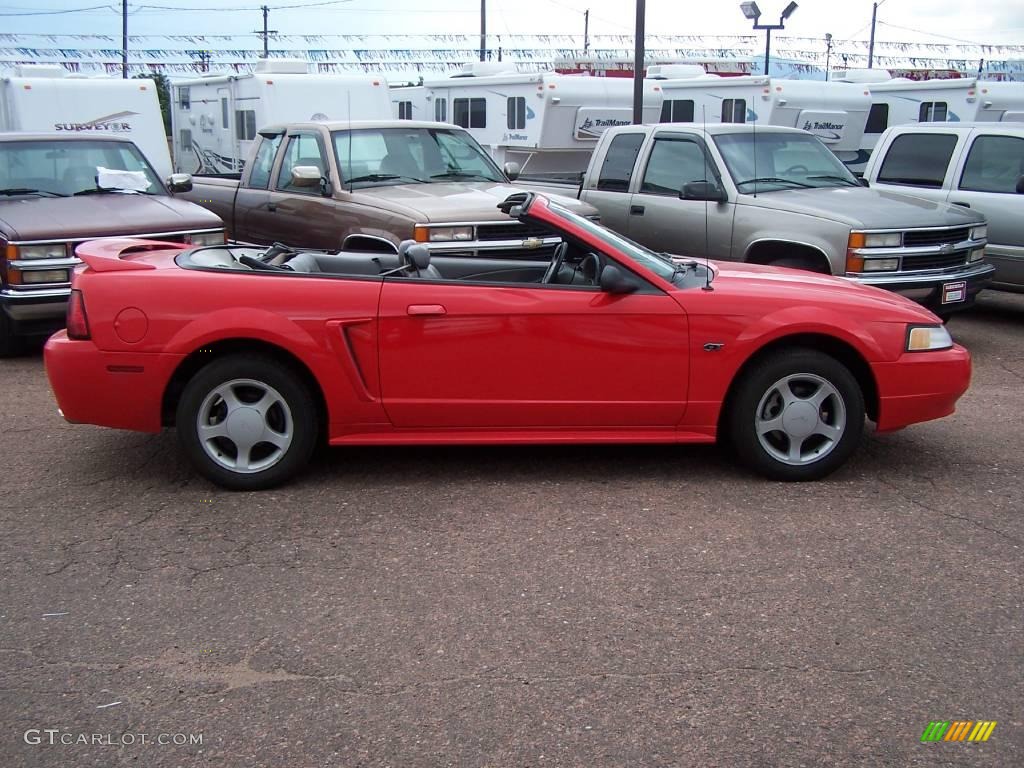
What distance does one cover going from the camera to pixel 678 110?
19.8m

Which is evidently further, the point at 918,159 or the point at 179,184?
the point at 918,159

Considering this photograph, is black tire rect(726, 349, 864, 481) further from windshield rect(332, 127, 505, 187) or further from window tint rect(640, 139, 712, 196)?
windshield rect(332, 127, 505, 187)

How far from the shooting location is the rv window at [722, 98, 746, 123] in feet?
61.7

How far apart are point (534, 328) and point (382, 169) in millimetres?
4762

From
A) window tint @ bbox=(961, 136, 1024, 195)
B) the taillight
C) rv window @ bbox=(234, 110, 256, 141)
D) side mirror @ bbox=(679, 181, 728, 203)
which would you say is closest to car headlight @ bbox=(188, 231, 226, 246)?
the taillight

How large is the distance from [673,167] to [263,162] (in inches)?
157

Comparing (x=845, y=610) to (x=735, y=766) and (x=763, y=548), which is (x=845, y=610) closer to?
(x=763, y=548)

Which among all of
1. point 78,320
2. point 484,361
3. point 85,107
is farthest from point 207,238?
point 85,107

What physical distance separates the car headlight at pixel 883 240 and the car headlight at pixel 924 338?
3.16 meters

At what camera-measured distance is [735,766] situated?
10.2ft

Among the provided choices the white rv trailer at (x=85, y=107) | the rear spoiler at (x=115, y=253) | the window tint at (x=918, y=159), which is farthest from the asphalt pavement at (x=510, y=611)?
the white rv trailer at (x=85, y=107)

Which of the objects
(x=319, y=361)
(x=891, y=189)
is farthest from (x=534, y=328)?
(x=891, y=189)

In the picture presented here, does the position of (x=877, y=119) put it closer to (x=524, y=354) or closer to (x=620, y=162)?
(x=620, y=162)

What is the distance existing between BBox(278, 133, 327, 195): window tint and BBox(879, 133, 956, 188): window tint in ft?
18.8
